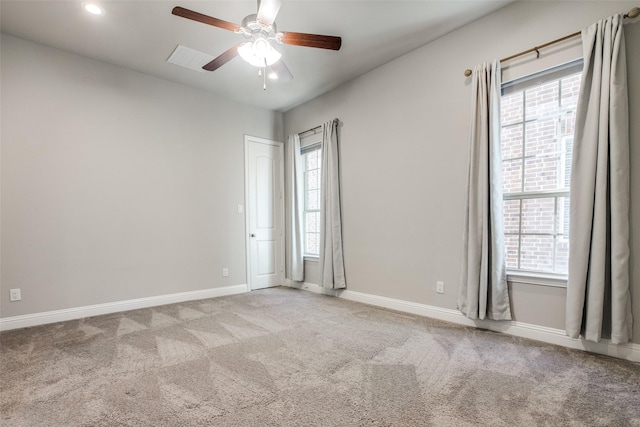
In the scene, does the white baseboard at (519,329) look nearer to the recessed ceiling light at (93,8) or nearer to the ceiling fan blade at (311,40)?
the ceiling fan blade at (311,40)

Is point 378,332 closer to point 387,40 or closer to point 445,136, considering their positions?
point 445,136

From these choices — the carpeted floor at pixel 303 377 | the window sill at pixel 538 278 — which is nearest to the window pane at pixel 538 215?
the window sill at pixel 538 278

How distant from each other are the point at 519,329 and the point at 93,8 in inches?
178

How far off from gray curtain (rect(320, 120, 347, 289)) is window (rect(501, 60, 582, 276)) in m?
1.92

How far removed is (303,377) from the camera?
6.29 feet

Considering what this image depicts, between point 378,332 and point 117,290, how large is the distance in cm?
296

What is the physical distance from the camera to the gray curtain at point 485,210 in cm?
260

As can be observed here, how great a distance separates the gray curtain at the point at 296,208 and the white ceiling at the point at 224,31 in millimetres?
1275

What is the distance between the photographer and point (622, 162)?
204cm

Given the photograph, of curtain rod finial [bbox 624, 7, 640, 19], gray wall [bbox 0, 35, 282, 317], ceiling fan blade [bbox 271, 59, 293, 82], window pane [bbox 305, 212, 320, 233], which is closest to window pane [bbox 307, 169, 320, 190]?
window pane [bbox 305, 212, 320, 233]

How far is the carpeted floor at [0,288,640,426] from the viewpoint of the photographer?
1.54 m

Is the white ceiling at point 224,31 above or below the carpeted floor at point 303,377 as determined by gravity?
above

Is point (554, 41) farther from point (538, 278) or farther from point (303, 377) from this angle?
point (303, 377)

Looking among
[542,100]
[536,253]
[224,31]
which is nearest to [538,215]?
[536,253]
